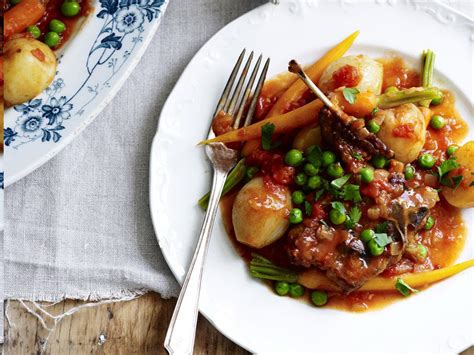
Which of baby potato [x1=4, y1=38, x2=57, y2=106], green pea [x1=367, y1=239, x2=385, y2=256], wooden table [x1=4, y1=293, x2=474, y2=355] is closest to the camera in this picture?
green pea [x1=367, y1=239, x2=385, y2=256]

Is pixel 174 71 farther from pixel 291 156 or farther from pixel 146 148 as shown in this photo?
pixel 291 156

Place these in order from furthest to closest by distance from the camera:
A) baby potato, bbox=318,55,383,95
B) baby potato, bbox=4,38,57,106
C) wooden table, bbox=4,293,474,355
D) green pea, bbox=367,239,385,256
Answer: wooden table, bbox=4,293,474,355 → baby potato, bbox=318,55,383,95 → baby potato, bbox=4,38,57,106 → green pea, bbox=367,239,385,256

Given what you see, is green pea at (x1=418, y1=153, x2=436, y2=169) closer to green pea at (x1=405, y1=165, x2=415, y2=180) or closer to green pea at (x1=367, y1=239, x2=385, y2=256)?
green pea at (x1=405, y1=165, x2=415, y2=180)

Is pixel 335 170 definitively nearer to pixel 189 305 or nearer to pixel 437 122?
pixel 437 122

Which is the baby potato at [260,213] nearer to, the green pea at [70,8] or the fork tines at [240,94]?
the fork tines at [240,94]

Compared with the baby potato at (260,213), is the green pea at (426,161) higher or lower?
higher

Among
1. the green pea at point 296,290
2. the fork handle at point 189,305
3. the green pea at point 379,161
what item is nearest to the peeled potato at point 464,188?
the green pea at point 379,161

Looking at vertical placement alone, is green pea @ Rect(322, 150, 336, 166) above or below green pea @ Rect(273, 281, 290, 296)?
above

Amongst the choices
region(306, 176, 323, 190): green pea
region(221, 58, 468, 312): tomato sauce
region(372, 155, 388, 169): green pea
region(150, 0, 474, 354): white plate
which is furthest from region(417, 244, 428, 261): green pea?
region(306, 176, 323, 190): green pea
